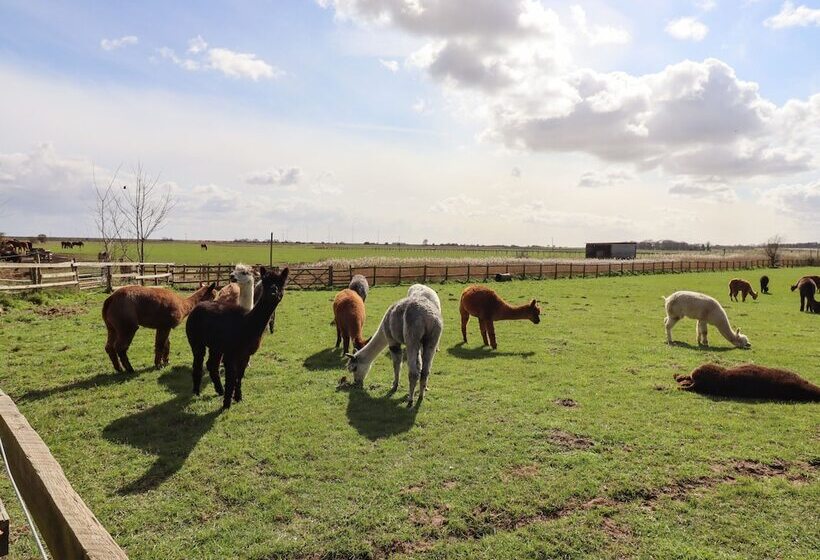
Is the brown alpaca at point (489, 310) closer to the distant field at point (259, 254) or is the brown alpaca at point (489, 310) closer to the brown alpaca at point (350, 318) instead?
the brown alpaca at point (350, 318)

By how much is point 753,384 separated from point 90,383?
11.4 metres

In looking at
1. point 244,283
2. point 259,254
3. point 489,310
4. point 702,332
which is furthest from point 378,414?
point 259,254

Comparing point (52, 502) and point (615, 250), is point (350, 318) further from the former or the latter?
point (615, 250)

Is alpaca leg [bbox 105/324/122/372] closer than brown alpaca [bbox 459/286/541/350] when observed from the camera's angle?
Yes

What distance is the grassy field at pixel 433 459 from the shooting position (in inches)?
162

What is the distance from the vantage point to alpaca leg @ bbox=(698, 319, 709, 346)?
1221cm

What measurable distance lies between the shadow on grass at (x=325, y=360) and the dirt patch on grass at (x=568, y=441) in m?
4.76

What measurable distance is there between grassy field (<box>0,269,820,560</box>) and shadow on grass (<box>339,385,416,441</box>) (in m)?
0.04

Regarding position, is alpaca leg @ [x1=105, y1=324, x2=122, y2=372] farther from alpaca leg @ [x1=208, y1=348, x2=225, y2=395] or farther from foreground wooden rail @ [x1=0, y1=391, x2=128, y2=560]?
foreground wooden rail @ [x1=0, y1=391, x2=128, y2=560]

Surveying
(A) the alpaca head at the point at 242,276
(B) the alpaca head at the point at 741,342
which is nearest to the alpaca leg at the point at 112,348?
(A) the alpaca head at the point at 242,276

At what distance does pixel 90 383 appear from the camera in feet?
26.4

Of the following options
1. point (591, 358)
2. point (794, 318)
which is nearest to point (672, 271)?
point (794, 318)

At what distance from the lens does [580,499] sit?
15.5ft

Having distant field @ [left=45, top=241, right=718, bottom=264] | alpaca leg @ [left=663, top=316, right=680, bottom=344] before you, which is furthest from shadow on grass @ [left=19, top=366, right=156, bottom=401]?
distant field @ [left=45, top=241, right=718, bottom=264]
